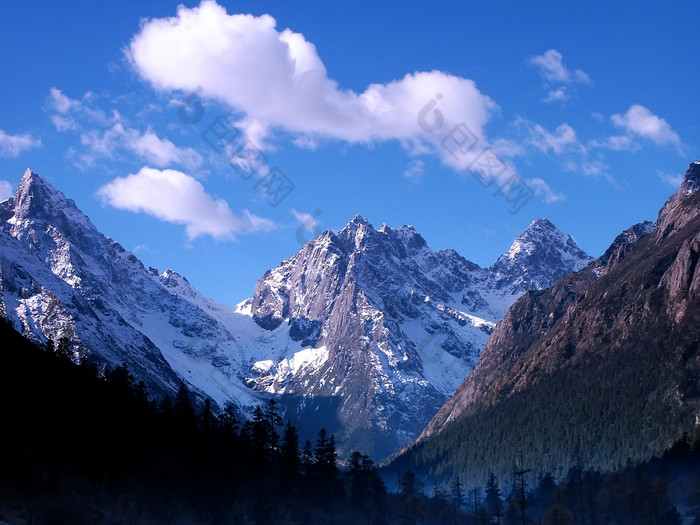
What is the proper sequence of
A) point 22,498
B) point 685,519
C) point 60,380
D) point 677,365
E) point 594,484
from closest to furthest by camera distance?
1. point 22,498
2. point 60,380
3. point 685,519
4. point 594,484
5. point 677,365

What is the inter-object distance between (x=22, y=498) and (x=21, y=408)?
13.2 metres

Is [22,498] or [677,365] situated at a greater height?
[677,365]

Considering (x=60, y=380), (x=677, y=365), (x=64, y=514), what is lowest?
(x=64, y=514)

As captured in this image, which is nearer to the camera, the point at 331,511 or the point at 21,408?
the point at 21,408

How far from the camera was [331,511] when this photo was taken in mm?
128500

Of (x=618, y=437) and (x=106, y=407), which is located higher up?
(x=618, y=437)

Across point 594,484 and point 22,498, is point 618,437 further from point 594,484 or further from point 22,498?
point 22,498

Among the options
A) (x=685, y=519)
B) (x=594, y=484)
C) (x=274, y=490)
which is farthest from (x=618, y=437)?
(x=274, y=490)

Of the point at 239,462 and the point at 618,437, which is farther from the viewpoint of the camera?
the point at 618,437

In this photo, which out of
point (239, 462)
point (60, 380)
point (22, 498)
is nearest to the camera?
point (22, 498)

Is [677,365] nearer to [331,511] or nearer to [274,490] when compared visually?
[331,511]

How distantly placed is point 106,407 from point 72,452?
12.4m

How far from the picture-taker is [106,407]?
101250mm

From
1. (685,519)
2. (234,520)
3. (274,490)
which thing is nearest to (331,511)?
(274,490)
